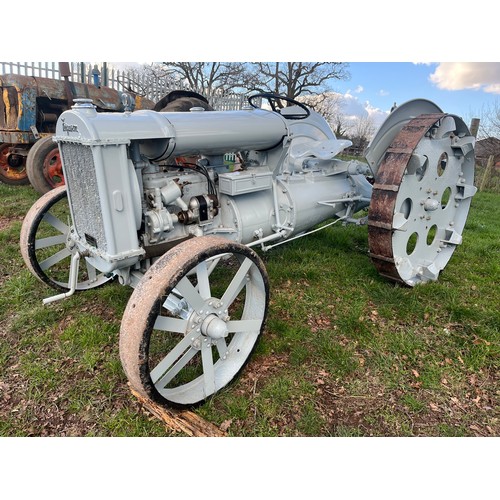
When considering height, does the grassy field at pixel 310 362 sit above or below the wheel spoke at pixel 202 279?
below

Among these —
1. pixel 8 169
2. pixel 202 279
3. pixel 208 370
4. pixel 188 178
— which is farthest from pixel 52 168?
pixel 208 370

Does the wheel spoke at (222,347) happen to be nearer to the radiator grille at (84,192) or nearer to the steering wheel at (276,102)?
the radiator grille at (84,192)

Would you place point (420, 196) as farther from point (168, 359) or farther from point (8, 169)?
point (8, 169)

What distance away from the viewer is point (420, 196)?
3289mm

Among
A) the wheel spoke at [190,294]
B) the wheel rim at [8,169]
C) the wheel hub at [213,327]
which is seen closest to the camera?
the wheel spoke at [190,294]

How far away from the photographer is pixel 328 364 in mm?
2580

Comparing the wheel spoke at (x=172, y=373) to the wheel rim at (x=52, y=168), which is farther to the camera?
the wheel rim at (x=52, y=168)

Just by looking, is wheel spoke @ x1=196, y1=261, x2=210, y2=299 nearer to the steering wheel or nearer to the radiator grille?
the radiator grille

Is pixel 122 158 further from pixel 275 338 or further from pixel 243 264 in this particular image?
pixel 275 338

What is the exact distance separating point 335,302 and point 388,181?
42.1 inches

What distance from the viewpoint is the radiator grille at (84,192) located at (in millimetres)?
2209

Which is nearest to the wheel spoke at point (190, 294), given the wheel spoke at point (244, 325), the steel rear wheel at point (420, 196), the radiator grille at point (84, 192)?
the wheel spoke at point (244, 325)

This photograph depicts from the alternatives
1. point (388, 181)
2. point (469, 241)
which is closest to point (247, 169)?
point (388, 181)

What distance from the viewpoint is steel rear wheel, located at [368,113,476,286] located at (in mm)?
2963
